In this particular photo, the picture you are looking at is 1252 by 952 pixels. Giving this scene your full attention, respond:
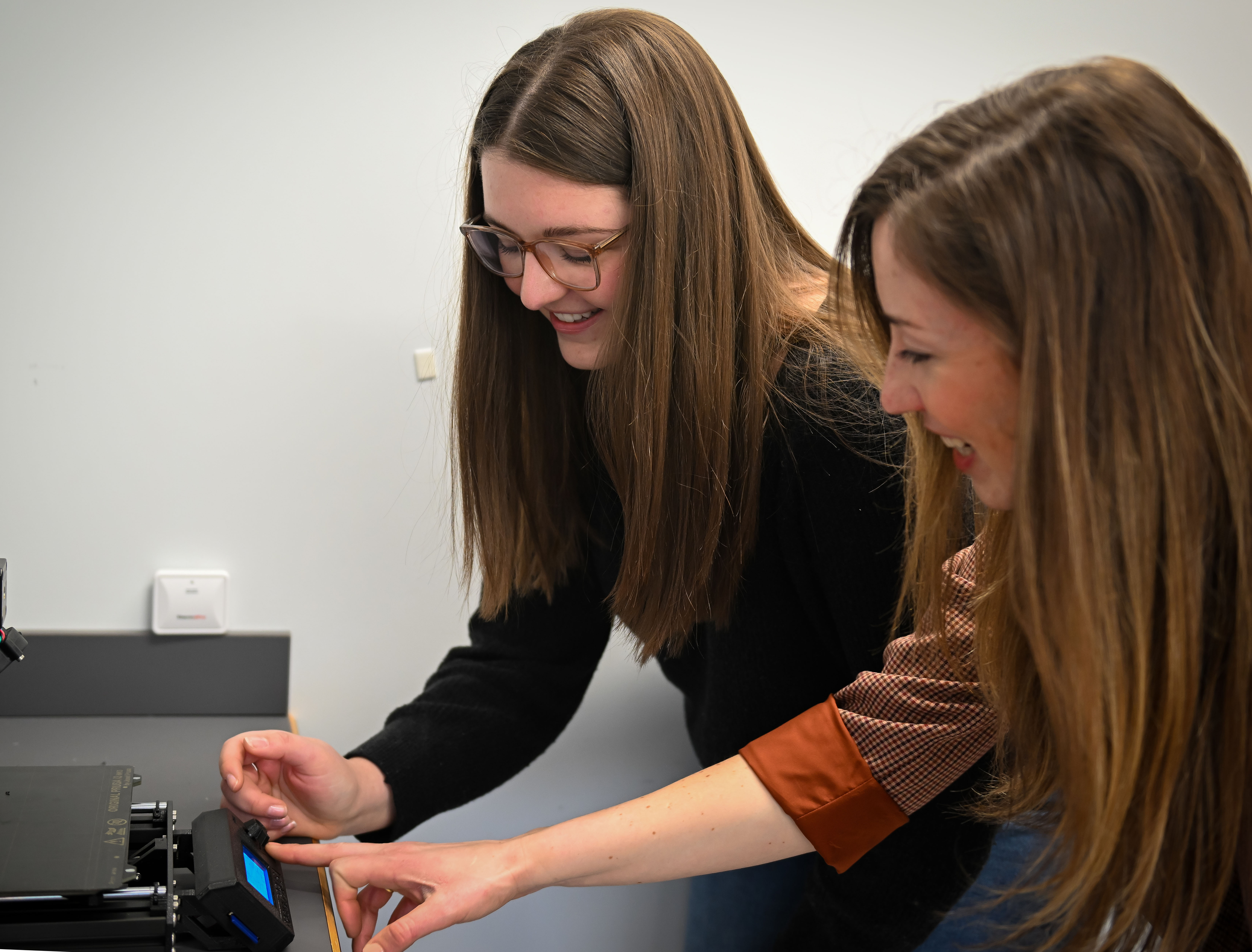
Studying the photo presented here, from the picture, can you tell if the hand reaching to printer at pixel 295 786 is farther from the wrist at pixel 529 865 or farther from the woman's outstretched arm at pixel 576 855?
the wrist at pixel 529 865

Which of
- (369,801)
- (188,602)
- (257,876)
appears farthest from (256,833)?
(188,602)

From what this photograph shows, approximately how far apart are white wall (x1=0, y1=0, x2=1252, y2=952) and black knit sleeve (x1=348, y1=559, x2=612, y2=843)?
0.26m

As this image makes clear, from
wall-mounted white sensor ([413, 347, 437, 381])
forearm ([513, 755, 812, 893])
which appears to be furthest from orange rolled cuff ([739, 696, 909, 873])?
wall-mounted white sensor ([413, 347, 437, 381])

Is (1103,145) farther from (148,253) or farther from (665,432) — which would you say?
(148,253)

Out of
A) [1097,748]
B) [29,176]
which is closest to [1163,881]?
[1097,748]

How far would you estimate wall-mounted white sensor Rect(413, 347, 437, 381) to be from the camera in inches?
54.7

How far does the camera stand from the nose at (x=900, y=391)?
660 millimetres

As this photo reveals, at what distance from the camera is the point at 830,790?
85 centimetres

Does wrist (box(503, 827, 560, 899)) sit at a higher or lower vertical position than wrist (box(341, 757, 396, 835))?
higher

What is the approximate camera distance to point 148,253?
1.32 meters

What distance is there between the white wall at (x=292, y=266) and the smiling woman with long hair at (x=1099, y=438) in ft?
2.35

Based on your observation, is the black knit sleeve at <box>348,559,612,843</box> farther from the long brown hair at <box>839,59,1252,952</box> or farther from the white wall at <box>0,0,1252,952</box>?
the long brown hair at <box>839,59,1252,952</box>

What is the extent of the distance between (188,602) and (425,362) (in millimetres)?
447

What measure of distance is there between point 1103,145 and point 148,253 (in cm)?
116
